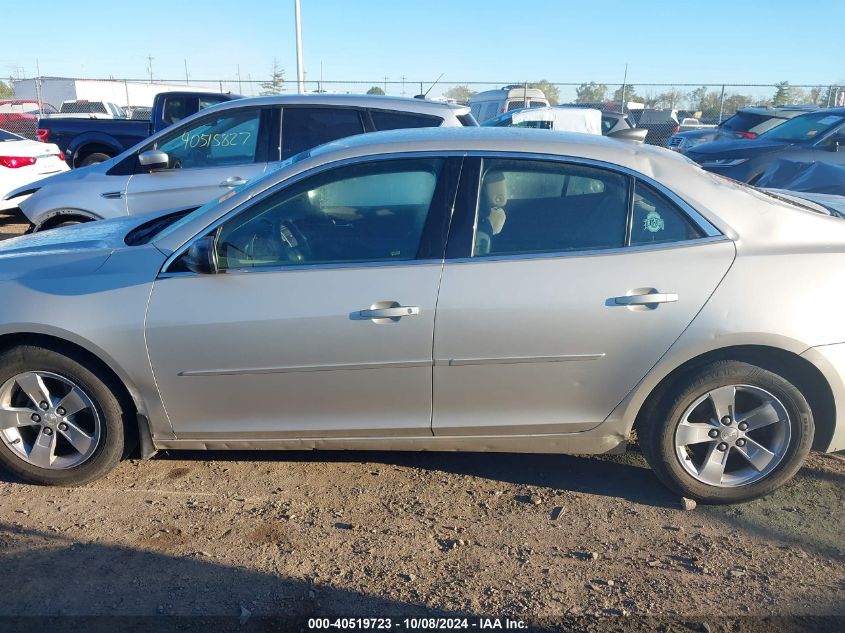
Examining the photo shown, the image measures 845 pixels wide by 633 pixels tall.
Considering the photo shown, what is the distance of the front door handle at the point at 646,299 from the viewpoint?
3145mm

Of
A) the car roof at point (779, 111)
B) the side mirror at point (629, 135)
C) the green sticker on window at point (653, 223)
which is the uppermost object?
the side mirror at point (629, 135)

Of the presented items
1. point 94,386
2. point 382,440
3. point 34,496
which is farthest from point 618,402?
point 34,496

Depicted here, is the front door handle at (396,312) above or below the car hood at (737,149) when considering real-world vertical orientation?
below

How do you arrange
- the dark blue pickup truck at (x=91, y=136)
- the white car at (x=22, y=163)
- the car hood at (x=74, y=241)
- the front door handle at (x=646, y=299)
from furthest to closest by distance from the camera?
the dark blue pickup truck at (x=91, y=136) < the white car at (x=22, y=163) < the car hood at (x=74, y=241) < the front door handle at (x=646, y=299)

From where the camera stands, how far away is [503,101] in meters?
24.0

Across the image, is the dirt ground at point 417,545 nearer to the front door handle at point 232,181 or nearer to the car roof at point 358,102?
the front door handle at point 232,181

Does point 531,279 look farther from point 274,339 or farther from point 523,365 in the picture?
point 274,339

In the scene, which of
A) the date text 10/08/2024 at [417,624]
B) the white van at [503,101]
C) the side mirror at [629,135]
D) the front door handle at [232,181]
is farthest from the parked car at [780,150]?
the white van at [503,101]

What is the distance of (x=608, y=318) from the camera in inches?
124

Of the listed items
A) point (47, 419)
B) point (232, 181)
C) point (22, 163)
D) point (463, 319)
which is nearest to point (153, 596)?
point (47, 419)

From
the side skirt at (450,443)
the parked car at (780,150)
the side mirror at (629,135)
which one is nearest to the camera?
the side skirt at (450,443)

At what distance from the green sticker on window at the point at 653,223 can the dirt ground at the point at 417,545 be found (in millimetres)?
1309

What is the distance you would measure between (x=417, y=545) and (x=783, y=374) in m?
1.83

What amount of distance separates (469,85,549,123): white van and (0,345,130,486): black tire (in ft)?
70.9
